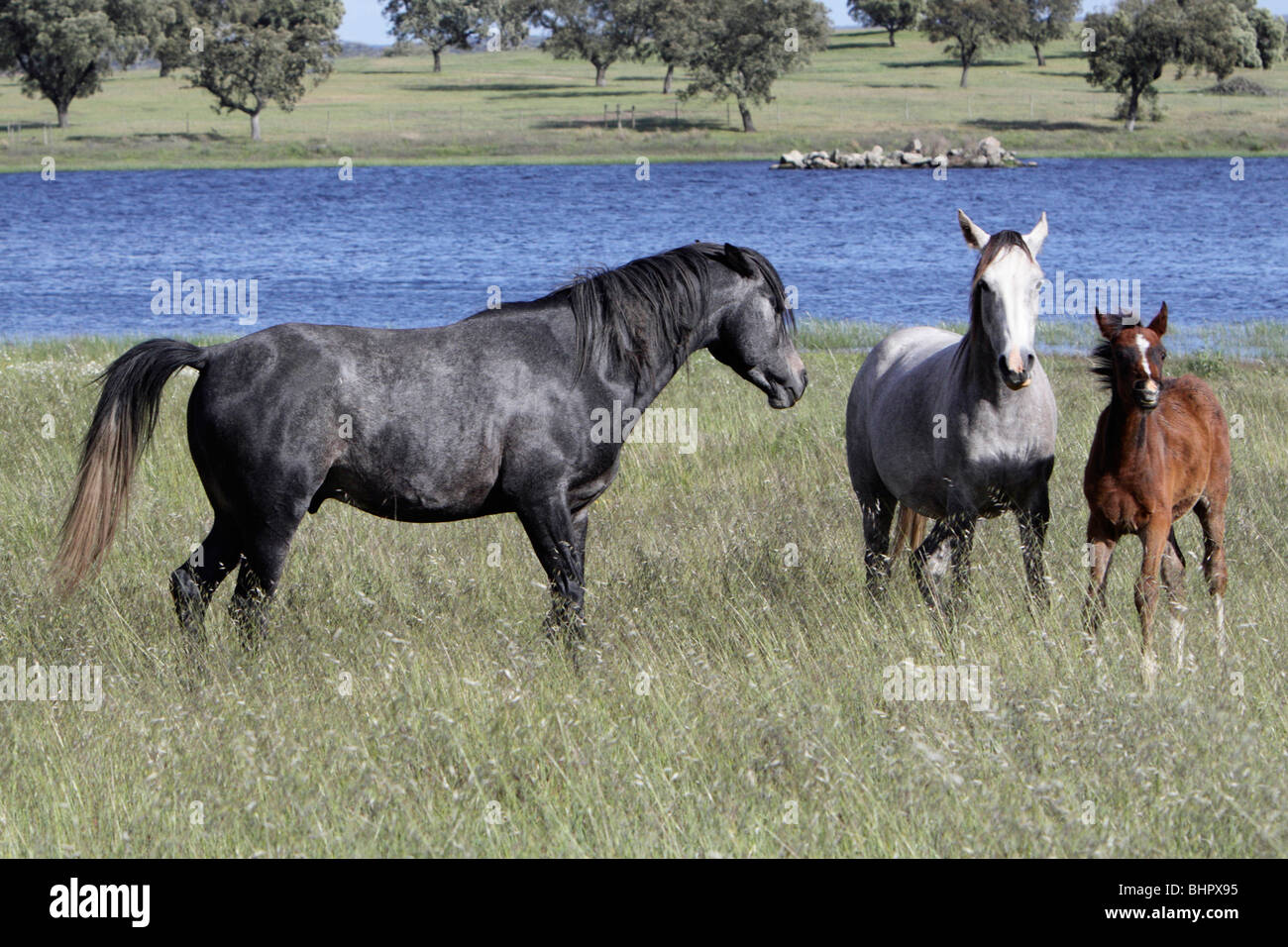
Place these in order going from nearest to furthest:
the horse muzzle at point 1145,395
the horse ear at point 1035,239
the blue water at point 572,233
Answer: the horse muzzle at point 1145,395, the horse ear at point 1035,239, the blue water at point 572,233

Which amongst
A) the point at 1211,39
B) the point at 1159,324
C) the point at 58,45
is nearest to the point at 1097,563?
the point at 1159,324

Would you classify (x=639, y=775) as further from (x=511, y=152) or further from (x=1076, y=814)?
(x=511, y=152)

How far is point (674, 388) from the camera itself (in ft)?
48.1

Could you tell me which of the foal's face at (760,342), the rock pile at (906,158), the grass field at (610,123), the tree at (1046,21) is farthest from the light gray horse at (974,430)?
the tree at (1046,21)

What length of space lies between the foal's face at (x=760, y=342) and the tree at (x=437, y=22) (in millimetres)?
115702

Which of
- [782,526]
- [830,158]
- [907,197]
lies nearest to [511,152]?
[830,158]

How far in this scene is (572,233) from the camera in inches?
1586

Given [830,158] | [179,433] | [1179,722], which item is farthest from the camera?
[830,158]

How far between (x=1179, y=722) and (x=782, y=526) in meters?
3.87

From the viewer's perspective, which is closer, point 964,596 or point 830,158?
point 964,596

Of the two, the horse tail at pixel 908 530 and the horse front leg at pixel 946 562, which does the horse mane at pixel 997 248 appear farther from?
the horse tail at pixel 908 530

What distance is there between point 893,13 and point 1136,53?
50.0 meters

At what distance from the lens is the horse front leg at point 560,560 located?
612cm

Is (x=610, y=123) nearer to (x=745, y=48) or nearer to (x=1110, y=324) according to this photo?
(x=745, y=48)
